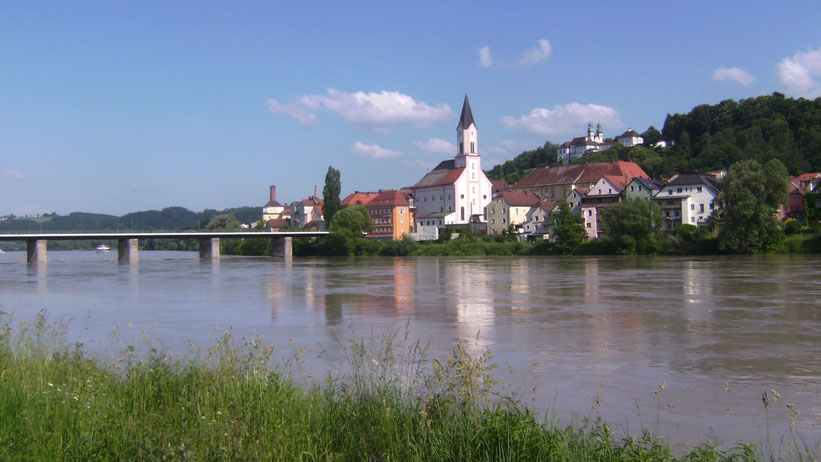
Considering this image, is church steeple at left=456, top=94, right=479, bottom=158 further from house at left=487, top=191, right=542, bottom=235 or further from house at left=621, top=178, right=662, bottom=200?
house at left=621, top=178, right=662, bottom=200

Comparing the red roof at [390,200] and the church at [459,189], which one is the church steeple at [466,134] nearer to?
the church at [459,189]

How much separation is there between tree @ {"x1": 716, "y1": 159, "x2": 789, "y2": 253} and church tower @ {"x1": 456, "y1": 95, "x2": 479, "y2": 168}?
6501 centimetres

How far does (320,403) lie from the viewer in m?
7.39

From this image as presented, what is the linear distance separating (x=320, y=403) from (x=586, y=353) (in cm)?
777

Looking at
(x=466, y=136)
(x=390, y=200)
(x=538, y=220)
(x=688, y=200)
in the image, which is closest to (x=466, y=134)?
(x=466, y=136)

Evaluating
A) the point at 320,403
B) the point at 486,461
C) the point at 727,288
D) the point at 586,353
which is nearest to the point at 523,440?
the point at 486,461

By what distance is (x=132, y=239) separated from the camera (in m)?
80.0

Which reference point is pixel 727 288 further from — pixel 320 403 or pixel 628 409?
pixel 320 403

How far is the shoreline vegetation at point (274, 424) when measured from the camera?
572cm

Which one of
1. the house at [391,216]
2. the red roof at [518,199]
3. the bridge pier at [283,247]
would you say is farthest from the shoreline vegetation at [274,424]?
the house at [391,216]

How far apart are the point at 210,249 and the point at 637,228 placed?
5029 cm

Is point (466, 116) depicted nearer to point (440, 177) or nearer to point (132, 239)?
point (440, 177)

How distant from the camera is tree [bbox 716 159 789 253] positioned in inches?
2287

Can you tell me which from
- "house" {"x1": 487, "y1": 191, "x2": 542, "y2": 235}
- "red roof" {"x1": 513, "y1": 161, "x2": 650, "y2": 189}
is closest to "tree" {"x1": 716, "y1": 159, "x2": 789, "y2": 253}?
"red roof" {"x1": 513, "y1": 161, "x2": 650, "y2": 189}
